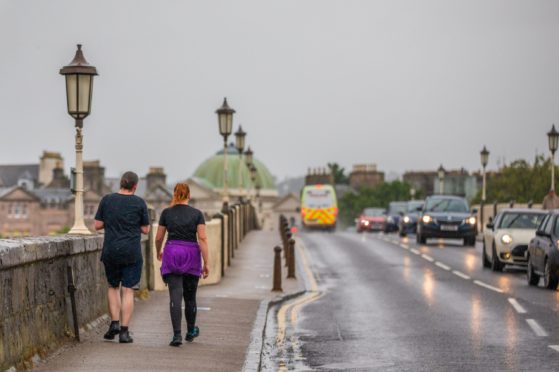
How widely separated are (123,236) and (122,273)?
16.5 inches

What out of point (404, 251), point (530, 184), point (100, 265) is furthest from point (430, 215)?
point (530, 184)

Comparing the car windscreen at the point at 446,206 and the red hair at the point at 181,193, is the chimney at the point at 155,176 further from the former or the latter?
the red hair at the point at 181,193

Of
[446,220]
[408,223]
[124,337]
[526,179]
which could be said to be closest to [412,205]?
[408,223]

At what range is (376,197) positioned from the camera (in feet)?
595

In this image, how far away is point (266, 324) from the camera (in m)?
17.1

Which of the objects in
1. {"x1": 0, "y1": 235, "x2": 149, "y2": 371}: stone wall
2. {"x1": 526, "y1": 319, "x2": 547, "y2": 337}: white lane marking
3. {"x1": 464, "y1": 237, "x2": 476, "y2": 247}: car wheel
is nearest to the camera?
{"x1": 0, "y1": 235, "x2": 149, "y2": 371}: stone wall

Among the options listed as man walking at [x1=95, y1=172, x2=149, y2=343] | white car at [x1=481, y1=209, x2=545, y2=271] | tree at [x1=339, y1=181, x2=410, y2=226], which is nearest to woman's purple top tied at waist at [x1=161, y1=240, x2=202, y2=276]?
man walking at [x1=95, y1=172, x2=149, y2=343]

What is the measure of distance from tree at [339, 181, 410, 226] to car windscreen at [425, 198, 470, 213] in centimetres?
12910

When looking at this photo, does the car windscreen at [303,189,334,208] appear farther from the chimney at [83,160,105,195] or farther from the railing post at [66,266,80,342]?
the chimney at [83,160,105,195]

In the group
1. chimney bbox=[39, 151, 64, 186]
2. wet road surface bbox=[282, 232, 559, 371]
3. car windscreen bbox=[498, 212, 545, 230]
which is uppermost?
chimney bbox=[39, 151, 64, 186]

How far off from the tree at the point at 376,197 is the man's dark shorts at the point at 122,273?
16076 cm

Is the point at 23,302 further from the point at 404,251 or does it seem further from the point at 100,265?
the point at 404,251

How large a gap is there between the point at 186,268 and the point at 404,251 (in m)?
27.1

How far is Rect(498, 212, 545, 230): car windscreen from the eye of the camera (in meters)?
29.7
